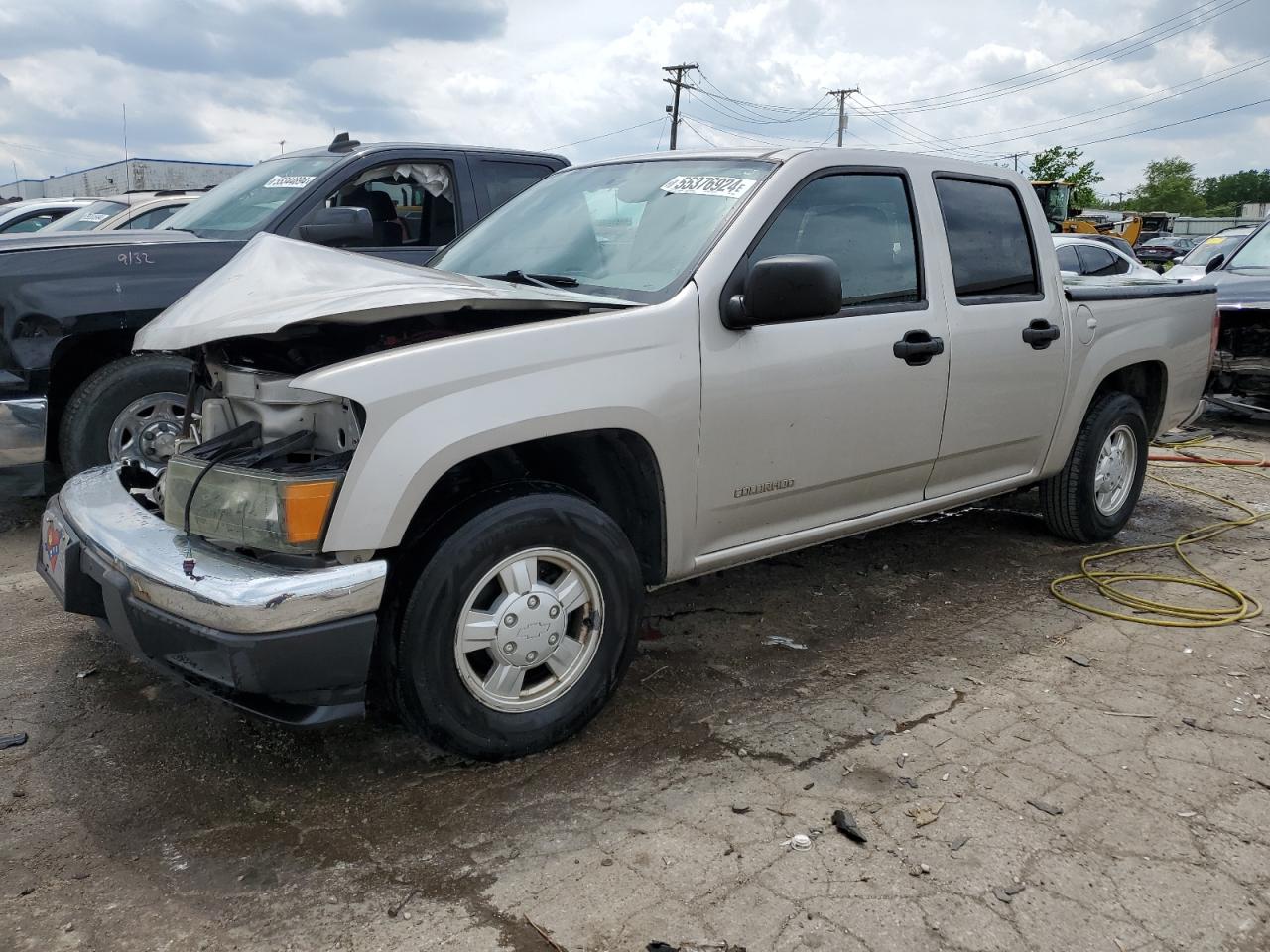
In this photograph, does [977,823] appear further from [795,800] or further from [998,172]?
[998,172]

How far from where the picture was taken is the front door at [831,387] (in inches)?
134

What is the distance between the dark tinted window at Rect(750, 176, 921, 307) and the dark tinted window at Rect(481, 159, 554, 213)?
9.34 ft

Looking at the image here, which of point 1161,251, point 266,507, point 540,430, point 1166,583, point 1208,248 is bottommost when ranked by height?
point 1166,583

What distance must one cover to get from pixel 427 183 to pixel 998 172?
3278 mm

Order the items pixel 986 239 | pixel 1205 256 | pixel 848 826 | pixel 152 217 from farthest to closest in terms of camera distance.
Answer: pixel 1205 256, pixel 152 217, pixel 986 239, pixel 848 826

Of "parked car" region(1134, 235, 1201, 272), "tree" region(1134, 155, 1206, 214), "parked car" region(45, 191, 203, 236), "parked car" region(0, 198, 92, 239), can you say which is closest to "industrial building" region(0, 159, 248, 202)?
"parked car" region(0, 198, 92, 239)

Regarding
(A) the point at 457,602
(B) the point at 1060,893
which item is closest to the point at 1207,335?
(B) the point at 1060,893

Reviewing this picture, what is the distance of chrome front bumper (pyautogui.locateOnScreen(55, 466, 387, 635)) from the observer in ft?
8.34

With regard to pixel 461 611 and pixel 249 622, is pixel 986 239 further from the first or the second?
pixel 249 622

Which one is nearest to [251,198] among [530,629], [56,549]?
[56,549]

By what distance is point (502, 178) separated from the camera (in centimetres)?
645

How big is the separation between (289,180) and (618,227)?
3.10 m

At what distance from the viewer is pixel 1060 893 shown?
250 cm

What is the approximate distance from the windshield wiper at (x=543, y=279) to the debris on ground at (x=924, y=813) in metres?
1.95
